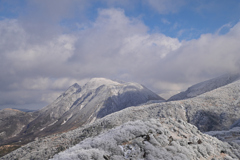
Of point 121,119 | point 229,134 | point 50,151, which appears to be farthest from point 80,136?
point 229,134

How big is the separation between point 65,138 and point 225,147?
73.6 meters

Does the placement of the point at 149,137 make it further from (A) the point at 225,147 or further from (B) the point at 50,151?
(B) the point at 50,151

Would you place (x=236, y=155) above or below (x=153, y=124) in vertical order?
below

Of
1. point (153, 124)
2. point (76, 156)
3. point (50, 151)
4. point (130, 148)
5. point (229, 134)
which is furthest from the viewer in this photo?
point (50, 151)

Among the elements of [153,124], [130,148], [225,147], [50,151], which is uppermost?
[153,124]

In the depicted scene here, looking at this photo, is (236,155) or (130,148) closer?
(130,148)

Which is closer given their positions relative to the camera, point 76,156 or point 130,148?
point 76,156

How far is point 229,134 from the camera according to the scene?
38.7 m

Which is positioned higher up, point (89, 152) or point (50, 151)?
point (89, 152)

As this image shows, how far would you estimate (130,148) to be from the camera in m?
16.6

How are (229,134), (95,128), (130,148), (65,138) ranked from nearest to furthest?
(130,148)
(229,134)
(65,138)
(95,128)

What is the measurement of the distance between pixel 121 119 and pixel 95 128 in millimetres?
16233

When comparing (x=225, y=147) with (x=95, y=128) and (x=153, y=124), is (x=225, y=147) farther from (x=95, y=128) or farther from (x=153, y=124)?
(x=95, y=128)

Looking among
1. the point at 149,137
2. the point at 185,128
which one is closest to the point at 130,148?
the point at 149,137
